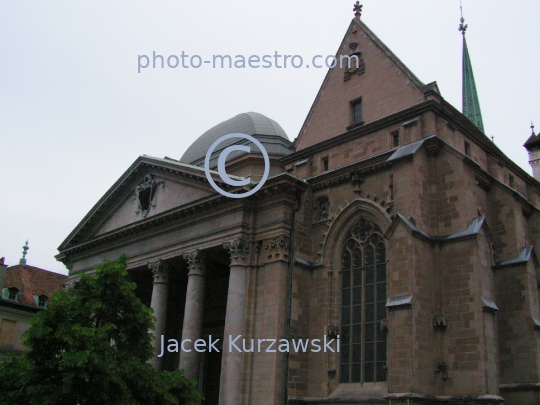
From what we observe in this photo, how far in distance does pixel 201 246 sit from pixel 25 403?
34.2ft

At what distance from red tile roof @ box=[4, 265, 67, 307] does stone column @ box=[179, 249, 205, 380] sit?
24.6 metres

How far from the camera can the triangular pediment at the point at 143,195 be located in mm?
28312

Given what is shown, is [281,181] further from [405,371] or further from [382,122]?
[405,371]

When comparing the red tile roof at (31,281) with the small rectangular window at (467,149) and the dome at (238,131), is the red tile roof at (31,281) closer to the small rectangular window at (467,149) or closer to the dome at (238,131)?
the dome at (238,131)

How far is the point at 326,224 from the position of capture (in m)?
25.0

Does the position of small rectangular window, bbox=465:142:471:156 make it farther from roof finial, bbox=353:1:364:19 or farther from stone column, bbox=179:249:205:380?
stone column, bbox=179:249:205:380

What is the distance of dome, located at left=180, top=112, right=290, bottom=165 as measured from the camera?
37469 millimetres

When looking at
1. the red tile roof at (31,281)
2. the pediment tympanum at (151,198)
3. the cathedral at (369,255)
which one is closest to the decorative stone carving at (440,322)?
the cathedral at (369,255)

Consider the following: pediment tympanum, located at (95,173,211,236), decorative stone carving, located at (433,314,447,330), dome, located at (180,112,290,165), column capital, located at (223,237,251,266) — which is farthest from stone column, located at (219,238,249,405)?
dome, located at (180,112,290,165)

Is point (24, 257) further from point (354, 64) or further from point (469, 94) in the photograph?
point (469, 94)

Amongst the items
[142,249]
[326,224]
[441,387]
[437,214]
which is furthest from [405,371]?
[142,249]

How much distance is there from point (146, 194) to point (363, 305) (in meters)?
13.6

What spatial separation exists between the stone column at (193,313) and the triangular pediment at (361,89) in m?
7.13

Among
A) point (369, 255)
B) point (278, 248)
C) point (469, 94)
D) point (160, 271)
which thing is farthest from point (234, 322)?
point (469, 94)
